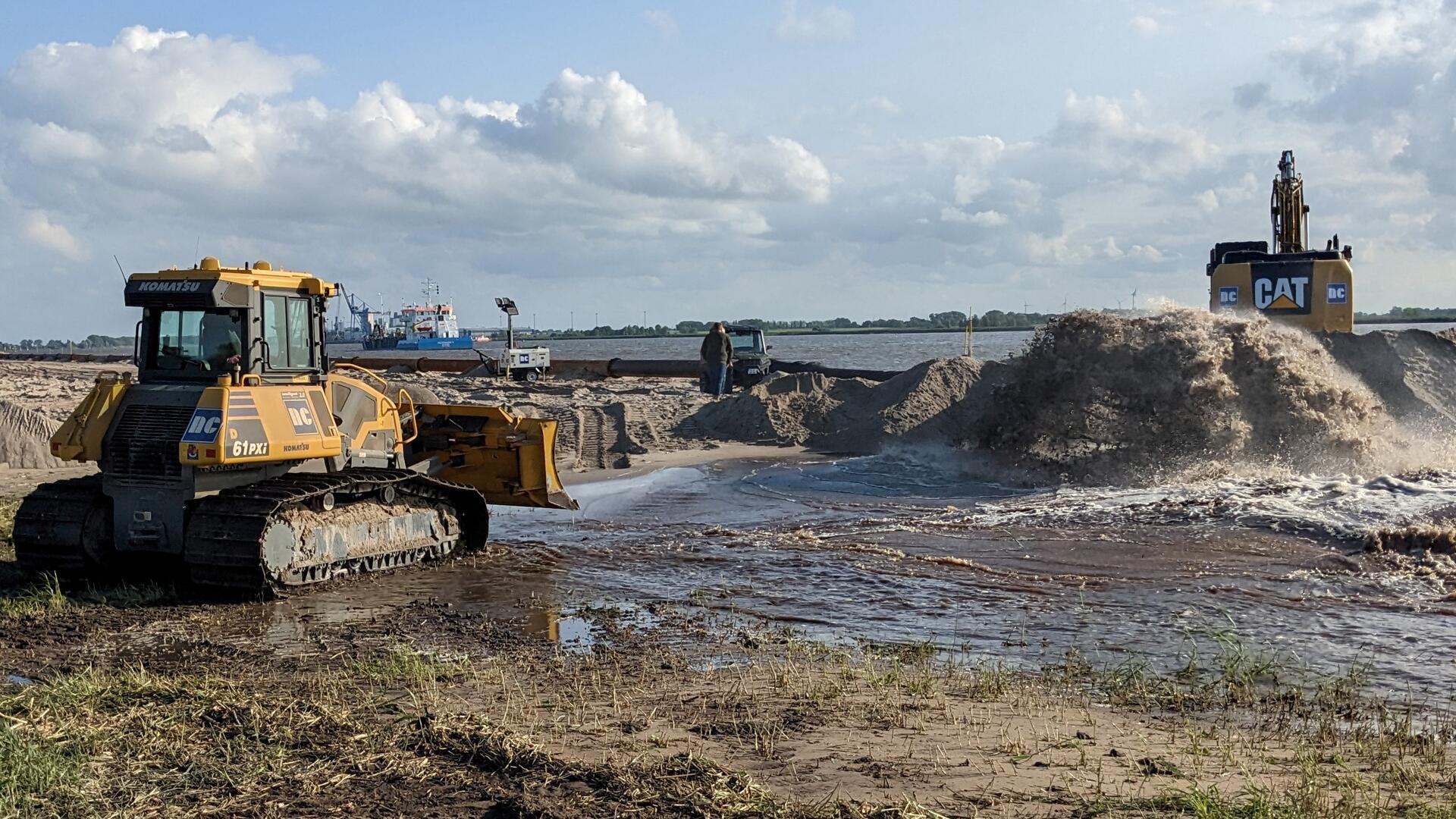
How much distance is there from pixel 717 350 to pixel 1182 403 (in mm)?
13549

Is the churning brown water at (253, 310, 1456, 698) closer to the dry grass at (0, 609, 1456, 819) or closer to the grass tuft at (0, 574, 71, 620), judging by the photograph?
the dry grass at (0, 609, 1456, 819)

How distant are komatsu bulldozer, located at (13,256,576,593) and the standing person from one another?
1788 cm

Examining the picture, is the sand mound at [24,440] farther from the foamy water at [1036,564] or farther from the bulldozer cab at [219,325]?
the bulldozer cab at [219,325]

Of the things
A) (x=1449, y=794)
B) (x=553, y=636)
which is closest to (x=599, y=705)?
(x=553, y=636)

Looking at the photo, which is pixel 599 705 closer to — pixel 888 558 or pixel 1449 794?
pixel 1449 794

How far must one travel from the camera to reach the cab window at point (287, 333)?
1111 centimetres

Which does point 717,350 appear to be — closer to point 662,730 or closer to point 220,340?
point 220,340

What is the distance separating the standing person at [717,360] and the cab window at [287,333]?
1835 centimetres

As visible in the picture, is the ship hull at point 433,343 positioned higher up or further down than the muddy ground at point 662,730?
higher up

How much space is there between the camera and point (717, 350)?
29922mm

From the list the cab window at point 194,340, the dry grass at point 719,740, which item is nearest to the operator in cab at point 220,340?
the cab window at point 194,340

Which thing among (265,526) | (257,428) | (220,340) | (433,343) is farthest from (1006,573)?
(433,343)

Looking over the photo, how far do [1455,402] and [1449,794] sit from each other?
16822 millimetres

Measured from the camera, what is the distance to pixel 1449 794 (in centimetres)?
549
